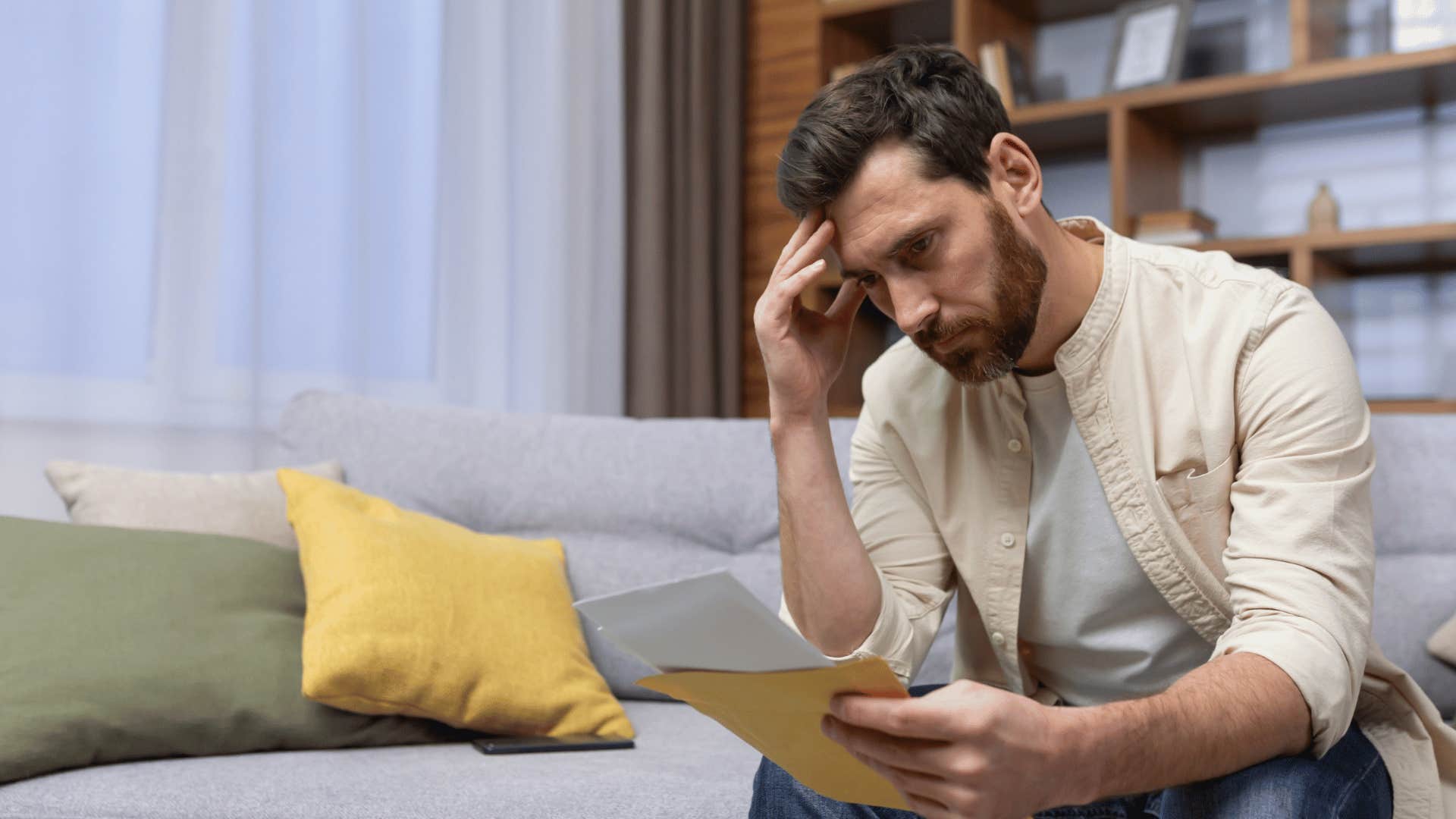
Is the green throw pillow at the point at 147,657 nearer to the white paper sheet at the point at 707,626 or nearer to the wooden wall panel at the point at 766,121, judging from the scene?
the white paper sheet at the point at 707,626

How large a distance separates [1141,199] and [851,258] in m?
2.07

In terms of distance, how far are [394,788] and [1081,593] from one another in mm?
715

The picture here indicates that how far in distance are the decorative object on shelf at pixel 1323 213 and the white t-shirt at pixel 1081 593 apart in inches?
77.0

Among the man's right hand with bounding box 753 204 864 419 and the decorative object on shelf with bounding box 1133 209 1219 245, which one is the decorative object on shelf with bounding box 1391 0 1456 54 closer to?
the decorative object on shelf with bounding box 1133 209 1219 245

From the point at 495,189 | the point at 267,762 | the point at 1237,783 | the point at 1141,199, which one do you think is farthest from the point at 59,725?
the point at 1141,199

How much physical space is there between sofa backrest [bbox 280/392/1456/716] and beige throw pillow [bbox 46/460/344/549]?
0.18m

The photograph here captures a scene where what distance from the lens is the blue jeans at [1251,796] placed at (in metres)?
0.92

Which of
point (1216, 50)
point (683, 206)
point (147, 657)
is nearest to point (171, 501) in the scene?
point (147, 657)

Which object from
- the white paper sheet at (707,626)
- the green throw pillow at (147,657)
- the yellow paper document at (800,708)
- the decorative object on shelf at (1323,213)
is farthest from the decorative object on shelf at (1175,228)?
the white paper sheet at (707,626)

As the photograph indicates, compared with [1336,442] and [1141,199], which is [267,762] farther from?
[1141,199]

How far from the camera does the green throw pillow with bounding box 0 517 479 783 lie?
1335 mm

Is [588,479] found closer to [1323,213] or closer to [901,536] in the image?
[901,536]

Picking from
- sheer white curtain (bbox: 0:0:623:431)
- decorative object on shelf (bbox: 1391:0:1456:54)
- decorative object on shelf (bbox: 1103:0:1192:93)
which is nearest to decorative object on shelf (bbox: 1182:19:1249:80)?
decorative object on shelf (bbox: 1103:0:1192:93)

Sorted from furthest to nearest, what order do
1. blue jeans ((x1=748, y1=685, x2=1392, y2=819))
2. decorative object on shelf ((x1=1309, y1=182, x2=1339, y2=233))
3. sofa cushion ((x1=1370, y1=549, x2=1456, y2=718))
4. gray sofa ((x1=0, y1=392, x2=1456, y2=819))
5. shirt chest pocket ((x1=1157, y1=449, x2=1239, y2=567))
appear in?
decorative object on shelf ((x1=1309, y1=182, x2=1339, y2=233)) → sofa cushion ((x1=1370, y1=549, x2=1456, y2=718)) → gray sofa ((x1=0, y1=392, x2=1456, y2=819)) → shirt chest pocket ((x1=1157, y1=449, x2=1239, y2=567)) → blue jeans ((x1=748, y1=685, x2=1392, y2=819))
